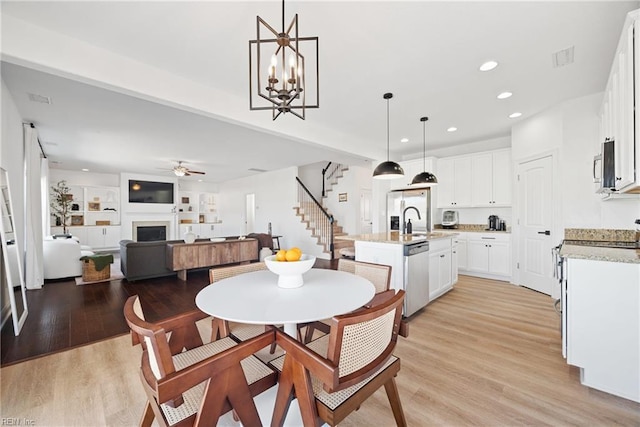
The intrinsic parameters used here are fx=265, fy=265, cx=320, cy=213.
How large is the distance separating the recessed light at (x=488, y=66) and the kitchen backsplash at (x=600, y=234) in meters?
2.47

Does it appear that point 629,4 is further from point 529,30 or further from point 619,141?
point 619,141

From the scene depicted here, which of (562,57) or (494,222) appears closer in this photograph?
(562,57)

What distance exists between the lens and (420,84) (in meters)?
3.11

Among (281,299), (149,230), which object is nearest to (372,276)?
(281,299)

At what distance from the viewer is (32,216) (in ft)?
13.3

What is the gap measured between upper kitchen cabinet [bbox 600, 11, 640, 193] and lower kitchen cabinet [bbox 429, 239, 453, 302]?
1833 mm

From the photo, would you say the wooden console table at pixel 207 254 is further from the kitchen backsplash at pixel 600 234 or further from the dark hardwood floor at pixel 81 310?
the kitchen backsplash at pixel 600 234

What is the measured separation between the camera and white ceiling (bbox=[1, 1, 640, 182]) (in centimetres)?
199

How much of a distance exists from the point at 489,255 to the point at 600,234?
1.69m

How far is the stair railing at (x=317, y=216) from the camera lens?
7352 millimetres

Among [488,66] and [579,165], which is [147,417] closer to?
[488,66]

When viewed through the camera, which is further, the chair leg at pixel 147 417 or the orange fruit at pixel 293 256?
the orange fruit at pixel 293 256

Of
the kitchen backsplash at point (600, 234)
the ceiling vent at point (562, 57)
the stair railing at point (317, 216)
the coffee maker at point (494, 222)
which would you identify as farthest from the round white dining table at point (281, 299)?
the stair railing at point (317, 216)

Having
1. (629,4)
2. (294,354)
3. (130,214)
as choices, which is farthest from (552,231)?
(130,214)
